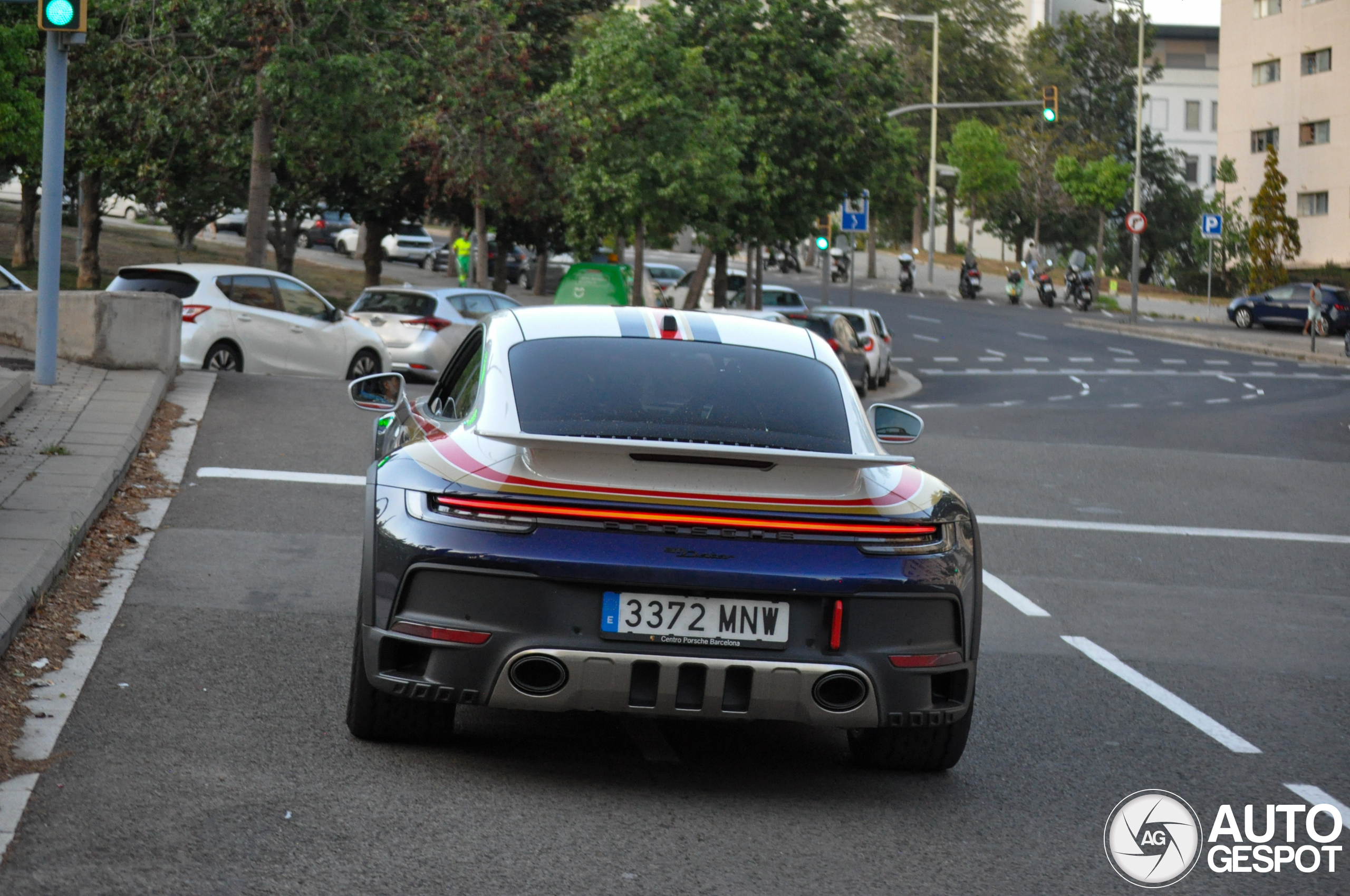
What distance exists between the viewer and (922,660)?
17.5 feet

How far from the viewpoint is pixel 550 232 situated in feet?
165

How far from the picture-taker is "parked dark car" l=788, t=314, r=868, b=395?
96.2ft

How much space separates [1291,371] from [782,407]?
114 ft

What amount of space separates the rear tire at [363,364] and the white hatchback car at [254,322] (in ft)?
0.06

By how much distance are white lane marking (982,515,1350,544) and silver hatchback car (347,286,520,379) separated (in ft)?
41.2

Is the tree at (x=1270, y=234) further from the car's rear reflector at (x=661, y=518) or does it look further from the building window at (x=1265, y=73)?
the car's rear reflector at (x=661, y=518)

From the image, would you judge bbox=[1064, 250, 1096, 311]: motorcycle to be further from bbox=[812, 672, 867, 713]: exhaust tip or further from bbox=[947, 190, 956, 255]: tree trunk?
bbox=[812, 672, 867, 713]: exhaust tip

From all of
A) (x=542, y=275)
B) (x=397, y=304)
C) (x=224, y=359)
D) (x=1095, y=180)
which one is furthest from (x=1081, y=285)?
(x=224, y=359)

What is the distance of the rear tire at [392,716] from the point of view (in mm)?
5637

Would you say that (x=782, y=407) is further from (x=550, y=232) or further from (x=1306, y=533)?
(x=550, y=232)

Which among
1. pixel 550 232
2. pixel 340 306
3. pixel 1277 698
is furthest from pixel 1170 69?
pixel 1277 698

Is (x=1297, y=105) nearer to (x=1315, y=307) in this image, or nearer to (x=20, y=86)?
(x=1315, y=307)

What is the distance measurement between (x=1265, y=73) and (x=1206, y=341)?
26.1 meters

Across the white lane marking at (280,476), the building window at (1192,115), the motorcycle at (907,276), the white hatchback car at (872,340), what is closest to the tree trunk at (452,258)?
the motorcycle at (907,276)
